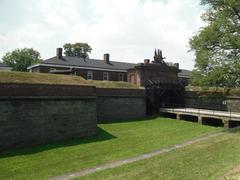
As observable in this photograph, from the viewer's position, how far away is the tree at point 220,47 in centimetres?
2239

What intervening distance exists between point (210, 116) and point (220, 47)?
21.1 feet

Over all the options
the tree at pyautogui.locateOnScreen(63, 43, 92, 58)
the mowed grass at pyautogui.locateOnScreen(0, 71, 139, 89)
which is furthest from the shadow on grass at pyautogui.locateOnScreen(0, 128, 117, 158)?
the tree at pyautogui.locateOnScreen(63, 43, 92, 58)

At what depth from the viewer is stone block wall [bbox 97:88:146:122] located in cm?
2747

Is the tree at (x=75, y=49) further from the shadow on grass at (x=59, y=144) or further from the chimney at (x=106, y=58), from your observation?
the shadow on grass at (x=59, y=144)

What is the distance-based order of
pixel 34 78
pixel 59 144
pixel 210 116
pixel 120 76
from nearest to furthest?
pixel 59 144 → pixel 34 78 → pixel 210 116 → pixel 120 76

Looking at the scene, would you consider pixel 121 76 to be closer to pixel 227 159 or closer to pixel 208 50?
pixel 208 50

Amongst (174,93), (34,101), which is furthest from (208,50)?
(34,101)

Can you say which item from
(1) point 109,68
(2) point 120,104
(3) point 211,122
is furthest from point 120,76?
(3) point 211,122

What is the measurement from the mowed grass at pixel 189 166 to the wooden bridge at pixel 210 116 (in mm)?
9072

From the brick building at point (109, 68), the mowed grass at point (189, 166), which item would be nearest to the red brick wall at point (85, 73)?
the brick building at point (109, 68)

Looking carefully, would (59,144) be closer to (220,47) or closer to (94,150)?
(94,150)

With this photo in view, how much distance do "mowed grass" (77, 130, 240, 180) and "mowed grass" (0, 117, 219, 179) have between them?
7.19ft

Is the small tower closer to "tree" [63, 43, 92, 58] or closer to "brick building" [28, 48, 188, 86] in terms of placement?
"brick building" [28, 48, 188, 86]

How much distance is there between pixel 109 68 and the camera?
4284 centimetres
